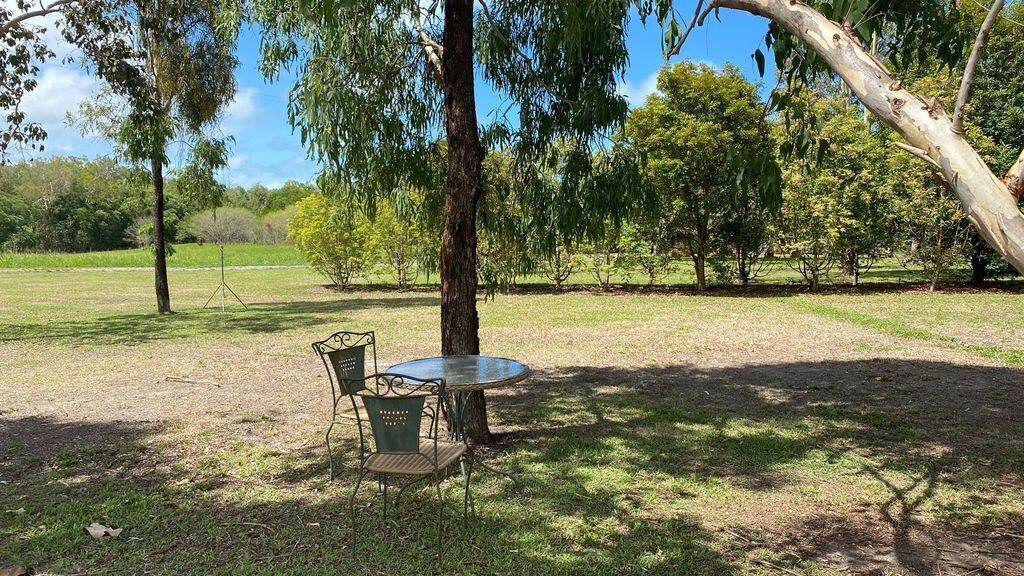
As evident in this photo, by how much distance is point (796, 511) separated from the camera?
3.92 meters

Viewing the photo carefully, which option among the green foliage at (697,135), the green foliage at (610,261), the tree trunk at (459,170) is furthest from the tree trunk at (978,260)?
the tree trunk at (459,170)

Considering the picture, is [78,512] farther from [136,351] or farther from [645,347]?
[645,347]

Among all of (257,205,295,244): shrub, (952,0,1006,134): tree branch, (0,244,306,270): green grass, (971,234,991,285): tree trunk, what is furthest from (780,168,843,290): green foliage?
(257,205,295,244): shrub

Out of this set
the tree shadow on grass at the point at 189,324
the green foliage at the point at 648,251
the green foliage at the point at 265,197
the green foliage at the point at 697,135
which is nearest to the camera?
the tree shadow on grass at the point at 189,324

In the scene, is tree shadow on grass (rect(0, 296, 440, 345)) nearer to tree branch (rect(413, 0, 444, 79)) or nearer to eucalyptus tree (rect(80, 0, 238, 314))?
eucalyptus tree (rect(80, 0, 238, 314))

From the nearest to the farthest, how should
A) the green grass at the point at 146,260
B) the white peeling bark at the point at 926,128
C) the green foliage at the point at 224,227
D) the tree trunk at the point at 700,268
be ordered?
the white peeling bark at the point at 926,128 < the tree trunk at the point at 700,268 < the green grass at the point at 146,260 < the green foliage at the point at 224,227

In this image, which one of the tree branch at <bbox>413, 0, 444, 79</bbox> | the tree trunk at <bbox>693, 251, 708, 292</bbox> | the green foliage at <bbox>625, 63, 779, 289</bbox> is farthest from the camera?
the tree trunk at <bbox>693, 251, 708, 292</bbox>

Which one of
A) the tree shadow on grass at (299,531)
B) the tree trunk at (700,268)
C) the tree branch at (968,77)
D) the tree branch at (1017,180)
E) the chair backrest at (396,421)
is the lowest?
the tree shadow on grass at (299,531)

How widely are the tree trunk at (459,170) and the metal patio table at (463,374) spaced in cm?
45

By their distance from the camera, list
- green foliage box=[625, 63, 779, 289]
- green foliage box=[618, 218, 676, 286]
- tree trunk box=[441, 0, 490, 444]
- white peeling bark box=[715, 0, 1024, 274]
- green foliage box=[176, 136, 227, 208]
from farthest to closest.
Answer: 1. green foliage box=[618, 218, 676, 286]
2. green foliage box=[625, 63, 779, 289]
3. green foliage box=[176, 136, 227, 208]
4. tree trunk box=[441, 0, 490, 444]
5. white peeling bark box=[715, 0, 1024, 274]

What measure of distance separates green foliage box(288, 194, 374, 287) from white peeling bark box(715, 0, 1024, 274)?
19.1 meters

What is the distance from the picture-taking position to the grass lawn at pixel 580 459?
11.3 feet

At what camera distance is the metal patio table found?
399cm

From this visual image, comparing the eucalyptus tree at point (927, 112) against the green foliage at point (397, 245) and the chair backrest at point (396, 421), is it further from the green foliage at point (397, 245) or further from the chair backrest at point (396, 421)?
the green foliage at point (397, 245)
